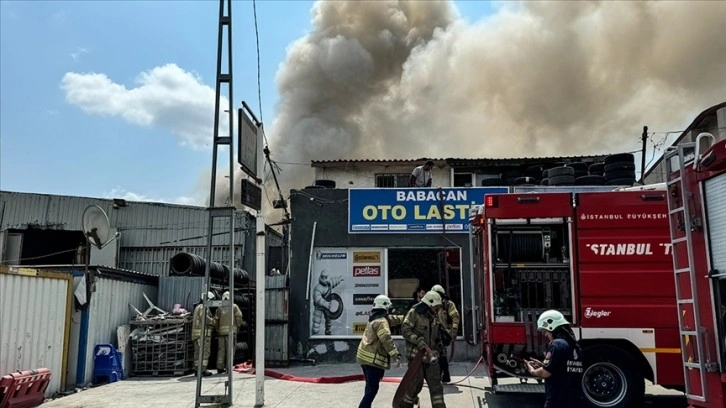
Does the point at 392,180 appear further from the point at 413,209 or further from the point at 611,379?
the point at 611,379

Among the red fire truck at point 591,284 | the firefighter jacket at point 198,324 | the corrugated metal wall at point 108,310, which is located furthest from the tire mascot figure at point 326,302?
the red fire truck at point 591,284

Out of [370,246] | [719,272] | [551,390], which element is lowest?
[551,390]

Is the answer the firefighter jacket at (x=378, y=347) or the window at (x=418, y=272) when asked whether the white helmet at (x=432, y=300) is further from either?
the window at (x=418, y=272)

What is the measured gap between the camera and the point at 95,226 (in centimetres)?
1027

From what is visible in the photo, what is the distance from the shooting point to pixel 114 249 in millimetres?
19844

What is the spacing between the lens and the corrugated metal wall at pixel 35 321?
848 centimetres

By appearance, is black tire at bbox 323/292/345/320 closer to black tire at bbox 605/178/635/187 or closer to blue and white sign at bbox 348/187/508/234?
blue and white sign at bbox 348/187/508/234

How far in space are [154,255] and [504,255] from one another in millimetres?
15116

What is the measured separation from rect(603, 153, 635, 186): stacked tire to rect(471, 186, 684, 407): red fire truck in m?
4.97

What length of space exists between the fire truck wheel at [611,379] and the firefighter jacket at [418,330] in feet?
6.47

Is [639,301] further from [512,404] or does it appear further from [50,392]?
[50,392]

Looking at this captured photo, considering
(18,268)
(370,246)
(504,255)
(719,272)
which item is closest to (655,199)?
(504,255)

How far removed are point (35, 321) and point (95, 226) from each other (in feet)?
6.05

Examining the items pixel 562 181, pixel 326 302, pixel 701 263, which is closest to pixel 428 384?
pixel 701 263
